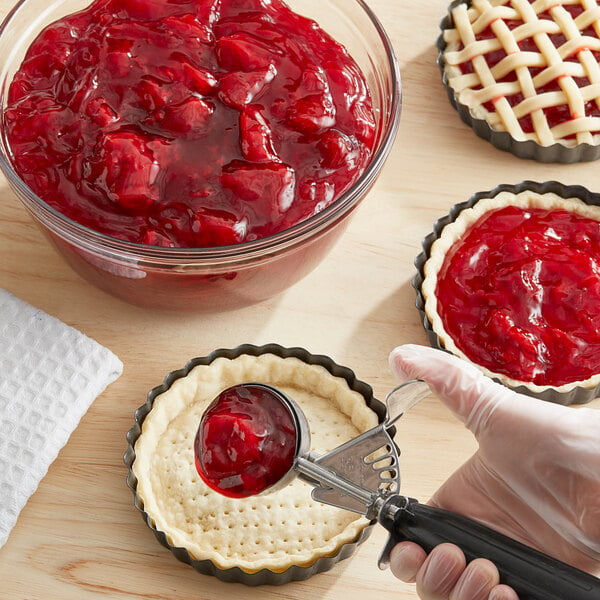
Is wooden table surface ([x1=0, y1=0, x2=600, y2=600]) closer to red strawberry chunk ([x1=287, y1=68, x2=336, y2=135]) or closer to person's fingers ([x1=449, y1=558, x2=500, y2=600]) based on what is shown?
person's fingers ([x1=449, y1=558, x2=500, y2=600])

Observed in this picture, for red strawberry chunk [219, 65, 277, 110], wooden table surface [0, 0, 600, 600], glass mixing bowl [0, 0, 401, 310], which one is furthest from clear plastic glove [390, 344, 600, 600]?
red strawberry chunk [219, 65, 277, 110]

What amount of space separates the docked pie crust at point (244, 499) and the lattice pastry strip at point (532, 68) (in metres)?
0.78

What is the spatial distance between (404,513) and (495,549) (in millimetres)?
150

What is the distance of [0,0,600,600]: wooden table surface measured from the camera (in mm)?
1676

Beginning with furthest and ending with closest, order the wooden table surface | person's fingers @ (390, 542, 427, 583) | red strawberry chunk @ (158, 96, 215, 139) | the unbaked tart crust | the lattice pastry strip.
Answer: the lattice pastry strip → the unbaked tart crust → the wooden table surface → red strawberry chunk @ (158, 96, 215, 139) → person's fingers @ (390, 542, 427, 583)

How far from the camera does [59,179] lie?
5.19 feet

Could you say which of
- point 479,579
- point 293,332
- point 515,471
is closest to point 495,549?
point 479,579

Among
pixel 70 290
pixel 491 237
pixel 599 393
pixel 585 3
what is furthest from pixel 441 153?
pixel 70 290

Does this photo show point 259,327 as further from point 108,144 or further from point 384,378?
point 108,144

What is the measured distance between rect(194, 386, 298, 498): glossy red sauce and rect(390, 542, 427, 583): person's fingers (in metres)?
0.24

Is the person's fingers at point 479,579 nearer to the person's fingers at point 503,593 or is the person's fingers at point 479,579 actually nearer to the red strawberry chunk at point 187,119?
the person's fingers at point 503,593

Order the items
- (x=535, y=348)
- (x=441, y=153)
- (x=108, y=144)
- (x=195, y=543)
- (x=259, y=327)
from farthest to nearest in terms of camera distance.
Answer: (x=441, y=153), (x=259, y=327), (x=535, y=348), (x=195, y=543), (x=108, y=144)

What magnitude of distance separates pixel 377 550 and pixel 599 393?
21.8 inches

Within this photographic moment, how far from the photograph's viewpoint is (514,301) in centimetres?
183
